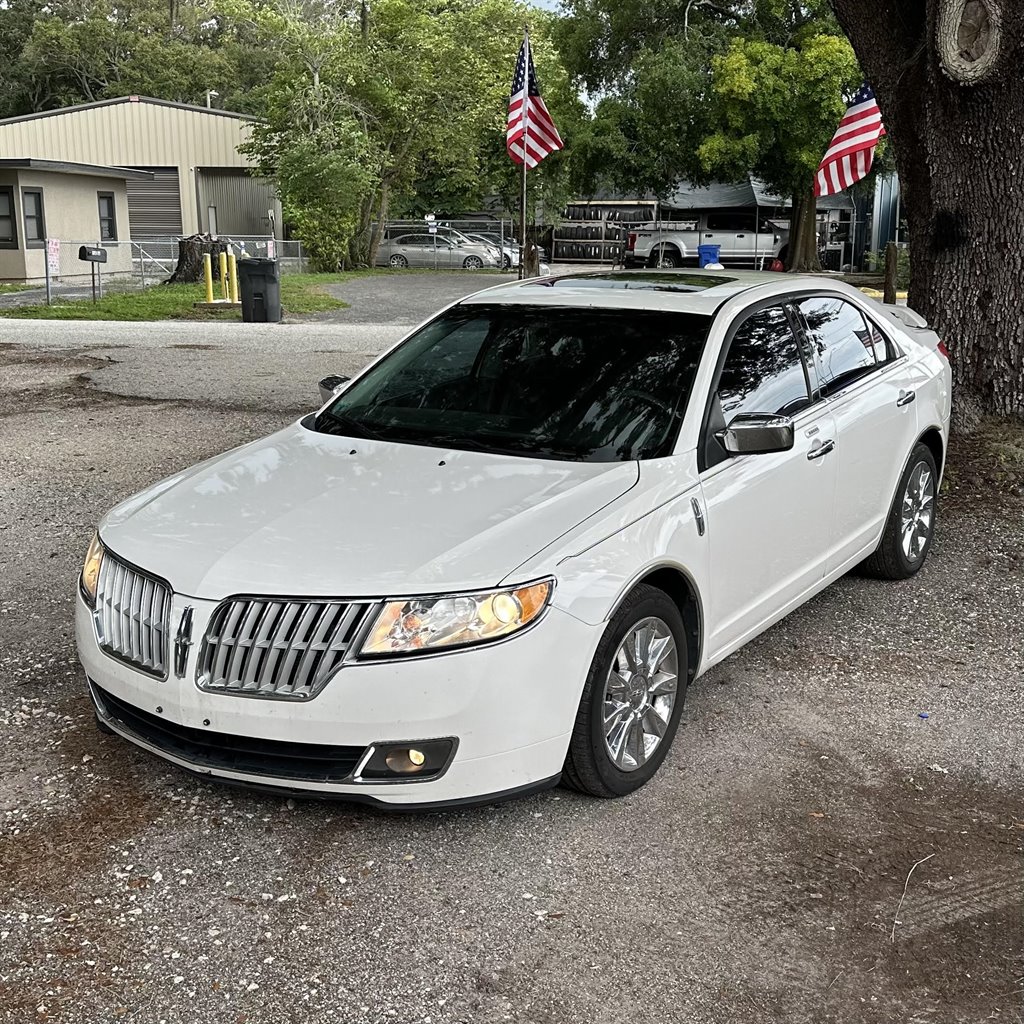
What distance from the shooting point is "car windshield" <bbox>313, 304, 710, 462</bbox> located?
14.9ft

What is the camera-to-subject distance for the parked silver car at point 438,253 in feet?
127

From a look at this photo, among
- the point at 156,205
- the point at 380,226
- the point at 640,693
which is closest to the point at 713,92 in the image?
the point at 380,226

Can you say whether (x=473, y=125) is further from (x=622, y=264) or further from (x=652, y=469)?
(x=652, y=469)

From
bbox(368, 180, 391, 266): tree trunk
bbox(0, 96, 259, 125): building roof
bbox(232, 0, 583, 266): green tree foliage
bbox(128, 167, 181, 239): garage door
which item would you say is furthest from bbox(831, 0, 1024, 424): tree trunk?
bbox(128, 167, 181, 239): garage door

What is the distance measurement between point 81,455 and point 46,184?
23.4m

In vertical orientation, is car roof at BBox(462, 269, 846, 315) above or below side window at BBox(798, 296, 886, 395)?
above

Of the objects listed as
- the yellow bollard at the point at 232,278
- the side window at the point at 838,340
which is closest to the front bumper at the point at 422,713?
the side window at the point at 838,340

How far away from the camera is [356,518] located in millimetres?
3990

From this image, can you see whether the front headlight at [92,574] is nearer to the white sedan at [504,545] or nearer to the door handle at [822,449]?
the white sedan at [504,545]

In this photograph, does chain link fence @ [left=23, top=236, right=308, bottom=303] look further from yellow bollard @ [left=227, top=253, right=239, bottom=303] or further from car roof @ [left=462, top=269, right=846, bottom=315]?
Result: car roof @ [left=462, top=269, right=846, bottom=315]

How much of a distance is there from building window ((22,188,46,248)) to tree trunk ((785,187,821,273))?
795 inches

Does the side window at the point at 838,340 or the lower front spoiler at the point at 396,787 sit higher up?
the side window at the point at 838,340

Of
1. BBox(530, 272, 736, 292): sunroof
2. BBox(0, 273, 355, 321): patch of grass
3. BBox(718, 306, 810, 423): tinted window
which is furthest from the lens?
BBox(0, 273, 355, 321): patch of grass

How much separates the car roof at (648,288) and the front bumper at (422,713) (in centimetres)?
184
